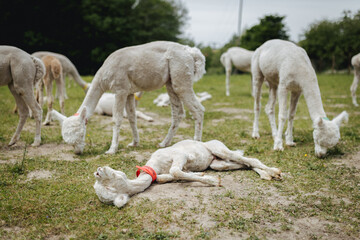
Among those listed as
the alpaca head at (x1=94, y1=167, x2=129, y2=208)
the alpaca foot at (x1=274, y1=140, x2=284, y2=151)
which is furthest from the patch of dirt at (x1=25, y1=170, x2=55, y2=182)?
the alpaca foot at (x1=274, y1=140, x2=284, y2=151)

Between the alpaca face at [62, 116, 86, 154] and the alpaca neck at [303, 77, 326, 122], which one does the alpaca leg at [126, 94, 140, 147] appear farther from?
the alpaca neck at [303, 77, 326, 122]

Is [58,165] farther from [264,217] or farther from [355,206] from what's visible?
[355,206]

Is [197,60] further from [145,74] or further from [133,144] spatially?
[133,144]

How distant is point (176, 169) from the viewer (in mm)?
4066

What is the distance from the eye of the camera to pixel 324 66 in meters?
38.5

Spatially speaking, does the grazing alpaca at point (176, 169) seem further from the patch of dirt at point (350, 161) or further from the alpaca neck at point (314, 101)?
the alpaca neck at point (314, 101)

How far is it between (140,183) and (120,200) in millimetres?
382

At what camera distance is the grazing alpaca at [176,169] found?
3586 mm

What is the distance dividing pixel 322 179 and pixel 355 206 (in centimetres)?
91

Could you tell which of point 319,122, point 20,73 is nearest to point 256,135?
point 319,122

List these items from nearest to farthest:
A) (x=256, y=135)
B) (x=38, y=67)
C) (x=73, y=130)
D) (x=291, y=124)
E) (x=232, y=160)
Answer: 1. (x=232, y=160)
2. (x=73, y=130)
3. (x=38, y=67)
4. (x=291, y=124)
5. (x=256, y=135)

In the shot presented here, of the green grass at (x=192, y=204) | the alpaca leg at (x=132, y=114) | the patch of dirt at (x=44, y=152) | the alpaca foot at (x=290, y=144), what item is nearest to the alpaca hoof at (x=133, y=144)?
the alpaca leg at (x=132, y=114)

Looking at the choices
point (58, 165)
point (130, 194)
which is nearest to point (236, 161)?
point (130, 194)

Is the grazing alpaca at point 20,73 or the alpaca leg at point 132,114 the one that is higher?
the grazing alpaca at point 20,73
